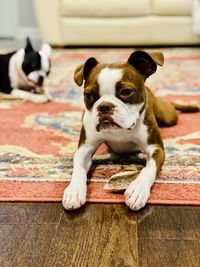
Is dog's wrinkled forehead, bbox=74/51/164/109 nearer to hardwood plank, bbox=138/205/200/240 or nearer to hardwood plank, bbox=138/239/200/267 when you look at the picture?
hardwood plank, bbox=138/205/200/240

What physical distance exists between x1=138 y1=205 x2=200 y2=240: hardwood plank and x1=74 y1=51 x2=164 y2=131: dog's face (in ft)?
0.96

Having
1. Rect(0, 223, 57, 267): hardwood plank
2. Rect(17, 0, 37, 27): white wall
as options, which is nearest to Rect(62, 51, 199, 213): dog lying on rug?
Rect(0, 223, 57, 267): hardwood plank

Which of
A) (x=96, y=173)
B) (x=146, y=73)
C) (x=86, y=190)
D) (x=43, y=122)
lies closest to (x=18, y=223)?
(x=86, y=190)

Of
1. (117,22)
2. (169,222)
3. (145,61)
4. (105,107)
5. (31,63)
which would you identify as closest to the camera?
(169,222)

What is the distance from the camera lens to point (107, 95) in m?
1.46

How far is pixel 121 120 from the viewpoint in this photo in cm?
145

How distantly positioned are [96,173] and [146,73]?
39cm

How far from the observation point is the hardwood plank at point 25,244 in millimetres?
1137

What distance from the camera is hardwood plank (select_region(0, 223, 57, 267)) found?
114 cm

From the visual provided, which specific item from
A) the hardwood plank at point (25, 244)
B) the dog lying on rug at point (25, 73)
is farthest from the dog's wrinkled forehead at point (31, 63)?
the hardwood plank at point (25, 244)

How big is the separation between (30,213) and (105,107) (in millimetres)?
394

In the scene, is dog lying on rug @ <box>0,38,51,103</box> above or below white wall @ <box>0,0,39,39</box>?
above

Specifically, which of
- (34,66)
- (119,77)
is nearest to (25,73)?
(34,66)

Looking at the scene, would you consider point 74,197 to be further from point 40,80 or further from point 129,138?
point 40,80
